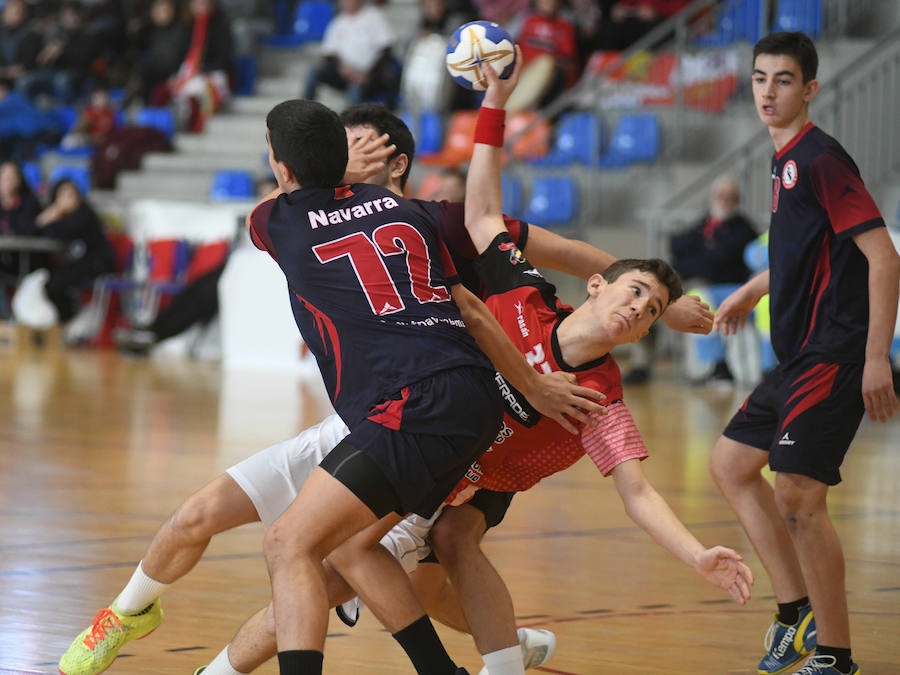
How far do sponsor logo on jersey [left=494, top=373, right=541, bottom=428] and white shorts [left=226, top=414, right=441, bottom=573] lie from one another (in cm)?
33

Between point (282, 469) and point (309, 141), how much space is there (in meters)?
0.83

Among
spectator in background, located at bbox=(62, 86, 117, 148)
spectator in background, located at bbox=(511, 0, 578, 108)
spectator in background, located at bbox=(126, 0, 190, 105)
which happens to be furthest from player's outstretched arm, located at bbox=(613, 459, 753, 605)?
spectator in background, located at bbox=(62, 86, 117, 148)

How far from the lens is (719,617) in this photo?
4.59 metres

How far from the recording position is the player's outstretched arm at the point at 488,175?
12.2 feet

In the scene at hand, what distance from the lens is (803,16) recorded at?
14.0 m

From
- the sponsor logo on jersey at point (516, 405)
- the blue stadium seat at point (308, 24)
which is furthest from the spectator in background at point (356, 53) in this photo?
the sponsor logo on jersey at point (516, 405)

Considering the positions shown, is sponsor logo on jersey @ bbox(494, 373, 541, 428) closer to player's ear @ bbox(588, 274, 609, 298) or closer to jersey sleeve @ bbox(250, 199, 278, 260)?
player's ear @ bbox(588, 274, 609, 298)

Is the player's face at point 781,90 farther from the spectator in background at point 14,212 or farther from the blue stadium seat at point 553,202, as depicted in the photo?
the spectator in background at point 14,212

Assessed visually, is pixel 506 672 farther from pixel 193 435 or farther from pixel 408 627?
pixel 193 435

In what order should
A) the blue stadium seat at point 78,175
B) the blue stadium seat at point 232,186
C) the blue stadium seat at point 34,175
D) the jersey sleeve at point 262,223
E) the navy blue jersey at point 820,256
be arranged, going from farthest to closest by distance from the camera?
the blue stadium seat at point 34,175 < the blue stadium seat at point 78,175 < the blue stadium seat at point 232,186 < the navy blue jersey at point 820,256 < the jersey sleeve at point 262,223

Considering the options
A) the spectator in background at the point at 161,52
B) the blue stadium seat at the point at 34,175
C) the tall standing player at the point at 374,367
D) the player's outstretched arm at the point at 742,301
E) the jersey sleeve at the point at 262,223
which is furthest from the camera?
the spectator in background at the point at 161,52

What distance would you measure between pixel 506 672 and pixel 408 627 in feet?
1.09

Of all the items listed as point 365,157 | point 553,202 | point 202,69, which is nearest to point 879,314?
point 365,157

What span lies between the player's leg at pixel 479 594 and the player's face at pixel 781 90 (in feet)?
4.78
